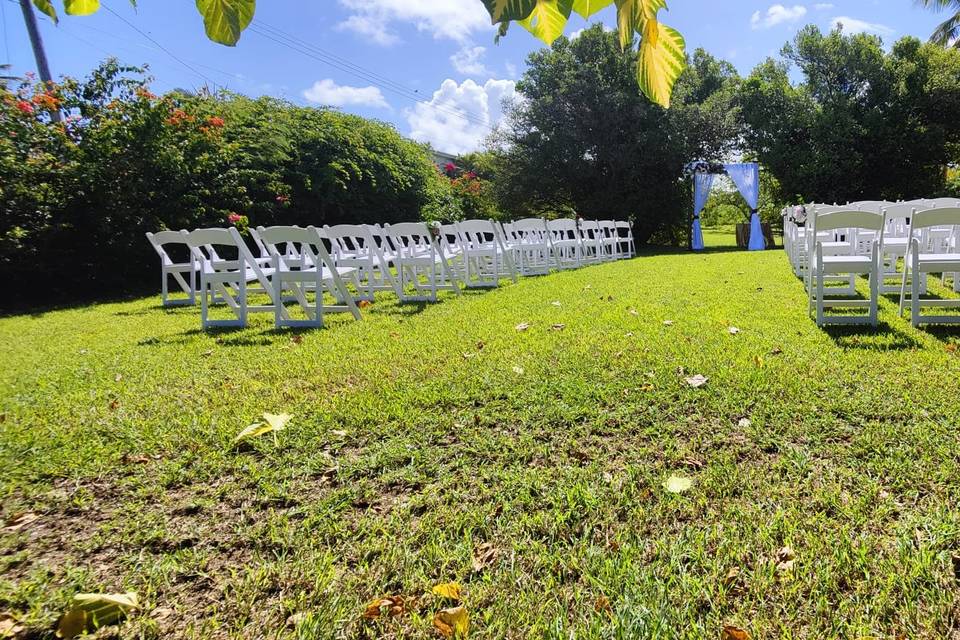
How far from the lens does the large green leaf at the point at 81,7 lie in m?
0.90

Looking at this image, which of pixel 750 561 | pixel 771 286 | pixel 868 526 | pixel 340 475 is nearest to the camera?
pixel 750 561

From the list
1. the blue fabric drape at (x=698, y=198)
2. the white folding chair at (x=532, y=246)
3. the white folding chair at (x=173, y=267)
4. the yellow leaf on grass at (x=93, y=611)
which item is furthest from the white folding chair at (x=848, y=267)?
the blue fabric drape at (x=698, y=198)

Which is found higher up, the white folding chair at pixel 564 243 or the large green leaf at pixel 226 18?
the large green leaf at pixel 226 18

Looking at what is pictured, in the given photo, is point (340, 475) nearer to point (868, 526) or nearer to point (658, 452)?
point (658, 452)

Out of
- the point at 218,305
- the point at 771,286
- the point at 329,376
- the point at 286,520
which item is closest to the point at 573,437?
the point at 286,520

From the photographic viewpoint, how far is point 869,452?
2037 millimetres

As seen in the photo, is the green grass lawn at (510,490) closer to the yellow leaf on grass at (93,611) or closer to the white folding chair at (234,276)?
the yellow leaf on grass at (93,611)

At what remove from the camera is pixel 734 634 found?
1.21 metres

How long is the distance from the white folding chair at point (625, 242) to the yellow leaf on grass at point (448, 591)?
45.4 ft

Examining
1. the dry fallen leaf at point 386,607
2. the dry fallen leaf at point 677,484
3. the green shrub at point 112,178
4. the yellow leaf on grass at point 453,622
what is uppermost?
the green shrub at point 112,178

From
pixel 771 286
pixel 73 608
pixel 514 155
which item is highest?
pixel 514 155

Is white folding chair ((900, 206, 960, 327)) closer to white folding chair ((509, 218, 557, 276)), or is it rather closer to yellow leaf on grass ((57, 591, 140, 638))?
yellow leaf on grass ((57, 591, 140, 638))

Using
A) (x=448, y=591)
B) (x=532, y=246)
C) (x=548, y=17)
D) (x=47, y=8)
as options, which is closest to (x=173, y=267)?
(x=532, y=246)

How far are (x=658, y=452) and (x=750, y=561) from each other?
666 mm
